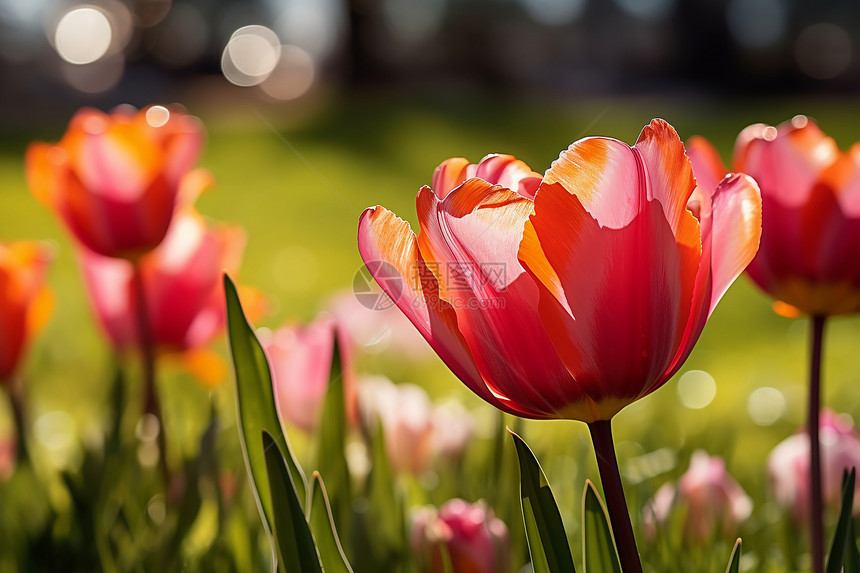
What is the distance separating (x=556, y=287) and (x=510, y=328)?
0.09ft

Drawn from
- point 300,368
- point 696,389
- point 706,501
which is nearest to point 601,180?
point 706,501

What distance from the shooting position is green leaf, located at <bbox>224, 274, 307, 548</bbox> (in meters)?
0.42

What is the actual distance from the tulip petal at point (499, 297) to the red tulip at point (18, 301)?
1.64 ft

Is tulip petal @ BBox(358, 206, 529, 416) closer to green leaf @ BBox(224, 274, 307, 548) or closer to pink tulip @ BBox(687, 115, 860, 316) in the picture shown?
green leaf @ BBox(224, 274, 307, 548)

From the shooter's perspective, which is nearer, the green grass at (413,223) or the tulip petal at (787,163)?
the tulip petal at (787,163)

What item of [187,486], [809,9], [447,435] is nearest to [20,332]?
[187,486]

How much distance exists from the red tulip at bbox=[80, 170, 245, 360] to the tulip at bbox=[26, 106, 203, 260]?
1.9 inches

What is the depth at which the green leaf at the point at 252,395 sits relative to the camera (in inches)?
16.6

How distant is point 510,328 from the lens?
377 mm

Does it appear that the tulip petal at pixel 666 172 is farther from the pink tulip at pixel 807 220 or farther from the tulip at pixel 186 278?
the tulip at pixel 186 278

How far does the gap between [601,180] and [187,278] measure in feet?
1.79

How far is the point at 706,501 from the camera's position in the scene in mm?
644

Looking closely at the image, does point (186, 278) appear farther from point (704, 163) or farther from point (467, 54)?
point (467, 54)

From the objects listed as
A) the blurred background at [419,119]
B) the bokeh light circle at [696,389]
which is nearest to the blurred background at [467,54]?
the blurred background at [419,119]
